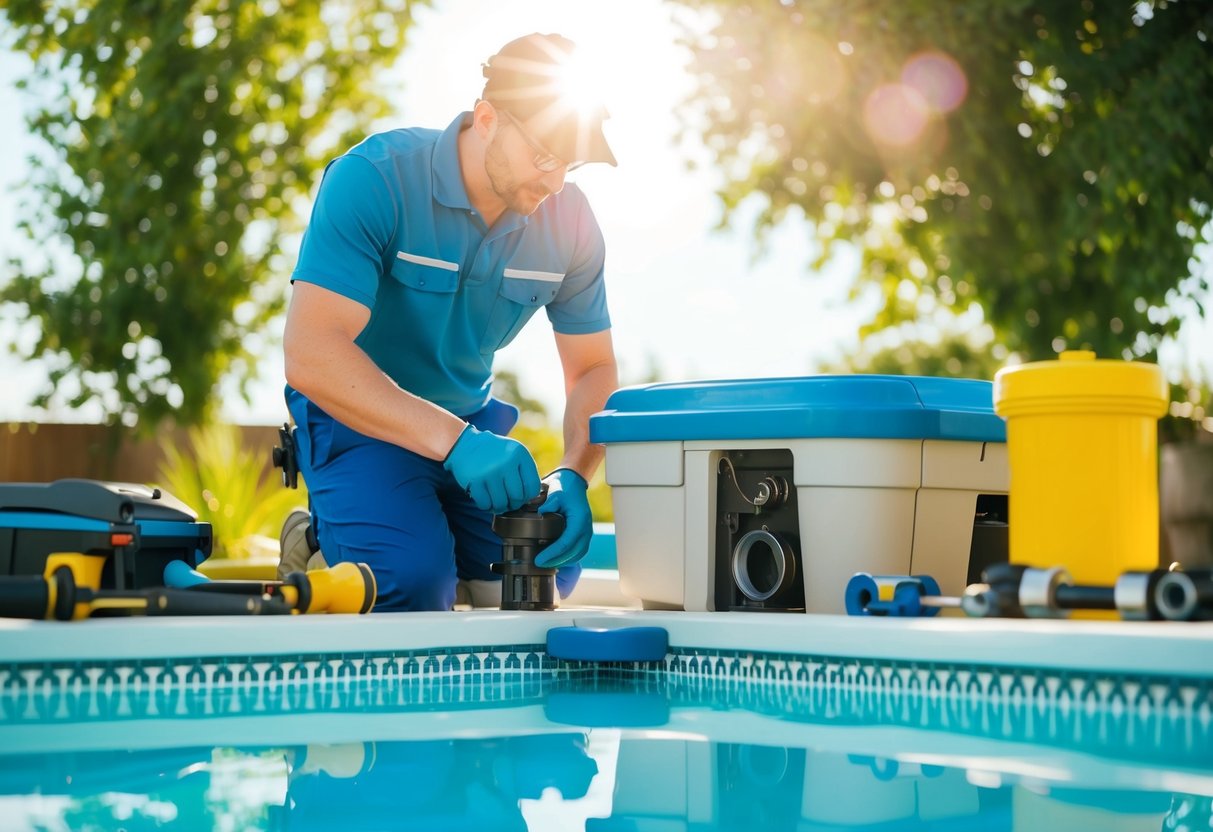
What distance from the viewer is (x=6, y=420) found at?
12.4 metres

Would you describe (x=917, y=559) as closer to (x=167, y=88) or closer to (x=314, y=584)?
(x=314, y=584)

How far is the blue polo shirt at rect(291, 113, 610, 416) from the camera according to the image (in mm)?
Result: 2867

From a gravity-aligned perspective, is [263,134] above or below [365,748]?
above

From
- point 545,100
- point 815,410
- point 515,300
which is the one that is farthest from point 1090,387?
point 515,300

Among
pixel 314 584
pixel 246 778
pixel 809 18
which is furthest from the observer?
pixel 809 18

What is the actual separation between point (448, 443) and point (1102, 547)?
138 centimetres

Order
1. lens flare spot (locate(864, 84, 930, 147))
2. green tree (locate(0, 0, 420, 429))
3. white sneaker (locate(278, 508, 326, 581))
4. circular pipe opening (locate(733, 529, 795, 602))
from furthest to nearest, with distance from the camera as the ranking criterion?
green tree (locate(0, 0, 420, 429)), lens flare spot (locate(864, 84, 930, 147)), white sneaker (locate(278, 508, 326, 581)), circular pipe opening (locate(733, 529, 795, 602))

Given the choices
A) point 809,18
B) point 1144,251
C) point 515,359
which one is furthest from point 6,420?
point 515,359

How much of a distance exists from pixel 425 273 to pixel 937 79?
23.6ft

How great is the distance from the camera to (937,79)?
30.4ft

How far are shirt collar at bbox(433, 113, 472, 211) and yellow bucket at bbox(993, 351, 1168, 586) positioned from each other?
146 centimetres

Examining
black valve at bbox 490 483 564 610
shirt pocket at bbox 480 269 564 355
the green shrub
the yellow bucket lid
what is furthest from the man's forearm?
the green shrub

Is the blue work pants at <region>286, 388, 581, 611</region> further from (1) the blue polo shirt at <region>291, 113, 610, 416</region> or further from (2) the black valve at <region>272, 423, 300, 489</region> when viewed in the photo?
(1) the blue polo shirt at <region>291, 113, 610, 416</region>

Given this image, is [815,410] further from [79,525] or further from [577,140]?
[79,525]
